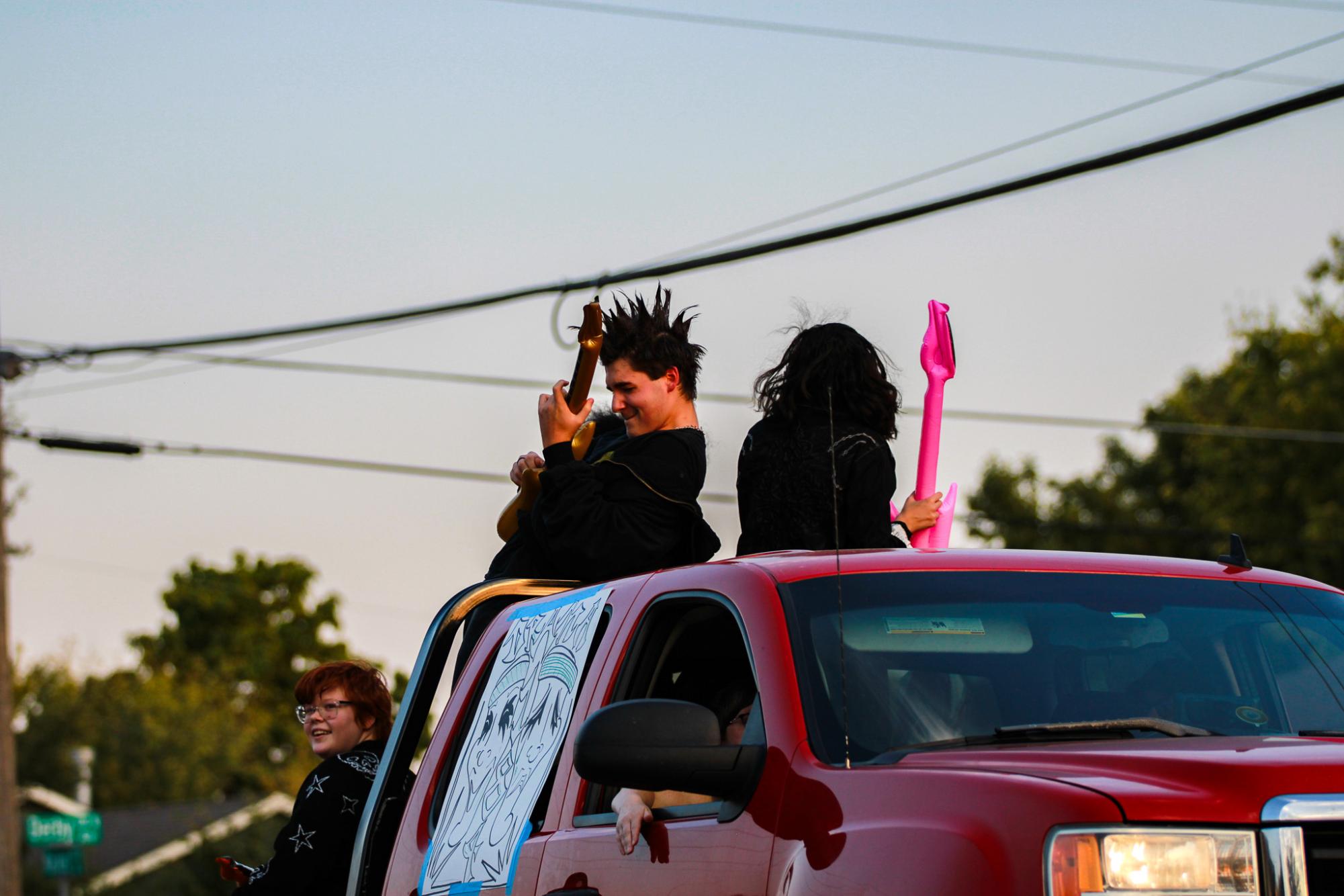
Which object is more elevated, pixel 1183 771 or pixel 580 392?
pixel 580 392

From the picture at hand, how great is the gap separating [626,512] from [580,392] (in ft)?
2.11

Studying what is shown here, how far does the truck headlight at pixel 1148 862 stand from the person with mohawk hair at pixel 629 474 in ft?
8.00

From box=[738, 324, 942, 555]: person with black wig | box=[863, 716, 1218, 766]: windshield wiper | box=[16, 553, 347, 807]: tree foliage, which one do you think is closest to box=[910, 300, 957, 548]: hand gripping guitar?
box=[738, 324, 942, 555]: person with black wig

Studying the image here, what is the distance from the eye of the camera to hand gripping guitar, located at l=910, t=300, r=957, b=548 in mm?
5438

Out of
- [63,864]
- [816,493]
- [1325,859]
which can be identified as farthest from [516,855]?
[63,864]

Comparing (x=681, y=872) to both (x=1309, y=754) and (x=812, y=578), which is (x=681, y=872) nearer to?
(x=812, y=578)

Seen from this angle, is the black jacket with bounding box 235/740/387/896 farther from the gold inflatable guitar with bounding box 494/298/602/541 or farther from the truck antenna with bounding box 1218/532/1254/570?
the truck antenna with bounding box 1218/532/1254/570

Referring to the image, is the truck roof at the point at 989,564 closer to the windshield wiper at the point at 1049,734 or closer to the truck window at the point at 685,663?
the truck window at the point at 685,663

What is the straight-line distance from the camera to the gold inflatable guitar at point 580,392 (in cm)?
562

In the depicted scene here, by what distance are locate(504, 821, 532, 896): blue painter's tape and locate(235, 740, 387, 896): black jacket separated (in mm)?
1304

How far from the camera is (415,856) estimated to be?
491 cm

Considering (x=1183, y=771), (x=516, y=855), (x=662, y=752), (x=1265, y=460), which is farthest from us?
(x=1265, y=460)

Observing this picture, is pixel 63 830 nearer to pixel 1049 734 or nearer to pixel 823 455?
pixel 823 455

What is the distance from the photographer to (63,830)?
69.6 feet
